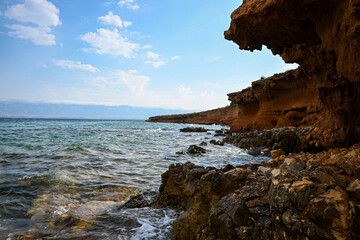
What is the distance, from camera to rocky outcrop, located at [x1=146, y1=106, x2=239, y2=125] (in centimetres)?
→ 5101

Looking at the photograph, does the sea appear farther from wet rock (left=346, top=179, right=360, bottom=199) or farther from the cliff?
the cliff

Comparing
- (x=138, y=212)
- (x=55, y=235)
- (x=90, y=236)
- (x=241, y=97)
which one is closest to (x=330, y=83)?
(x=138, y=212)

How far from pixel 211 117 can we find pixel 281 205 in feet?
194

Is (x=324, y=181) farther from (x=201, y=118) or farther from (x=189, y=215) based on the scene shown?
(x=201, y=118)

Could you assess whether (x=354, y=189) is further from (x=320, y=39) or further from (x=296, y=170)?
(x=320, y=39)

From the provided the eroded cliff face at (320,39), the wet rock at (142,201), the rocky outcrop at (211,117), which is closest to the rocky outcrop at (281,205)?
the wet rock at (142,201)

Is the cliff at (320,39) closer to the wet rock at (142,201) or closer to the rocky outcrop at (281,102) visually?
the wet rock at (142,201)

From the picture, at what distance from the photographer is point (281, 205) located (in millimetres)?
2123

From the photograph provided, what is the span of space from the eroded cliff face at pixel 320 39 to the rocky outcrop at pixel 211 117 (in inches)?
1554

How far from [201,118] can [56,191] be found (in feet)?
203

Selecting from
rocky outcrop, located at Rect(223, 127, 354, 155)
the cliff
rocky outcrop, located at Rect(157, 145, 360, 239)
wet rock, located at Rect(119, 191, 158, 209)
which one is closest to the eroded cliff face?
the cliff

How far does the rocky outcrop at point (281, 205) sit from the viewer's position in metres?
1.82

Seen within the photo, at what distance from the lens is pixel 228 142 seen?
17.0 meters

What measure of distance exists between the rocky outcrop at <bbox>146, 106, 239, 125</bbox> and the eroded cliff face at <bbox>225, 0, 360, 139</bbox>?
39.5 meters
